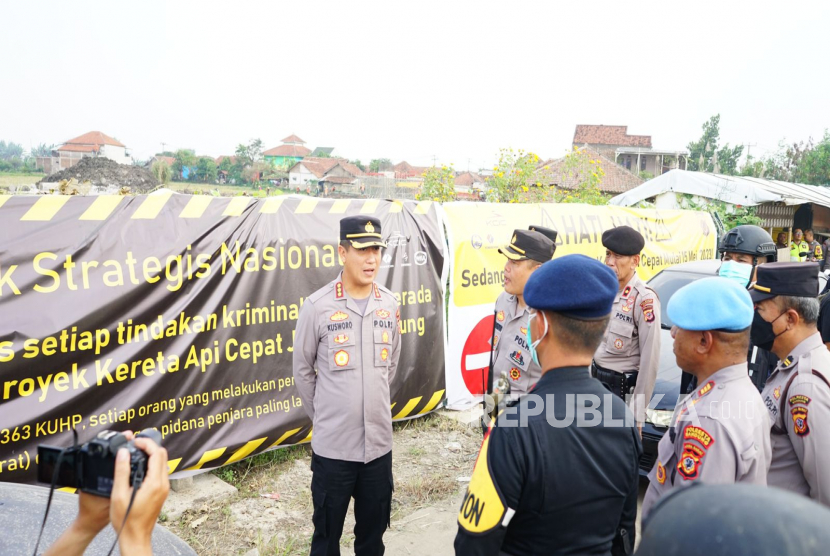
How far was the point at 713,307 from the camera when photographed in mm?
2088

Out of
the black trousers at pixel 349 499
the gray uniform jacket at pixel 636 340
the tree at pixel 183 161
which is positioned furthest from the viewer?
the tree at pixel 183 161

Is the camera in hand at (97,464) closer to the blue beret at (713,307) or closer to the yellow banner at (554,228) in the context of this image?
the blue beret at (713,307)

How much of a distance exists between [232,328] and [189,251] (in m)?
0.66

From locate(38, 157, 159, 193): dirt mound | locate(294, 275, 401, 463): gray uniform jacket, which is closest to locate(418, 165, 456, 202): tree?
locate(38, 157, 159, 193): dirt mound

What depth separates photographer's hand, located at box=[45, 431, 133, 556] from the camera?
4.22ft

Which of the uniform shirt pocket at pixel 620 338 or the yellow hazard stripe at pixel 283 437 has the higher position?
the uniform shirt pocket at pixel 620 338

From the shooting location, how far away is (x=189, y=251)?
4258mm

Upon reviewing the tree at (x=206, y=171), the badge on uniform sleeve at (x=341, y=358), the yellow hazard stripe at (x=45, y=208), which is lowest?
the badge on uniform sleeve at (x=341, y=358)

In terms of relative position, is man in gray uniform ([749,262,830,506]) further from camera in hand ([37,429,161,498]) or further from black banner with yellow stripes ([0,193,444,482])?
black banner with yellow stripes ([0,193,444,482])

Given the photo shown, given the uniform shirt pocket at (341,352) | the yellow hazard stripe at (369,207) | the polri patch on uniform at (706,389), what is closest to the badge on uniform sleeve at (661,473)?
the polri patch on uniform at (706,389)

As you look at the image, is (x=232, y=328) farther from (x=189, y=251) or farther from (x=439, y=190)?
(x=439, y=190)

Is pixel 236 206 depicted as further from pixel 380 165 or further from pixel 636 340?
pixel 380 165

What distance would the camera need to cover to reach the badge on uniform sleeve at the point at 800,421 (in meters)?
2.15

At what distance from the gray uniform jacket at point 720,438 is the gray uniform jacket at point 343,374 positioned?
1535 mm
